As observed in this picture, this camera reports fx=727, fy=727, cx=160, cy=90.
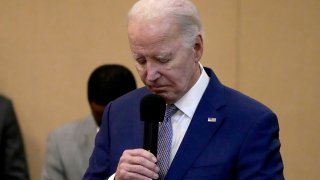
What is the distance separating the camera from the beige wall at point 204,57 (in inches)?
136

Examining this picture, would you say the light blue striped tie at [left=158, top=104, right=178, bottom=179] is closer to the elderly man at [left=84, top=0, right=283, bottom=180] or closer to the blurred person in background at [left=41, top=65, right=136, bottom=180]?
the elderly man at [left=84, top=0, right=283, bottom=180]

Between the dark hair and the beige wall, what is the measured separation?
1.98 feet

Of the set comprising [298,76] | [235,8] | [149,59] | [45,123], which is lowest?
[45,123]

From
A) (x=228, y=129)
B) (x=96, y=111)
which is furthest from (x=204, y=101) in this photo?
(x=96, y=111)

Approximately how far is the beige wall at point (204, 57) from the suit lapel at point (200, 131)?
162 cm

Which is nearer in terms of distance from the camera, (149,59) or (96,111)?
(149,59)

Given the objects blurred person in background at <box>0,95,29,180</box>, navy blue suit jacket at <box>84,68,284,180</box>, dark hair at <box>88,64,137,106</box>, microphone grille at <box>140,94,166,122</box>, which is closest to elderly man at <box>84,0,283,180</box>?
navy blue suit jacket at <box>84,68,284,180</box>

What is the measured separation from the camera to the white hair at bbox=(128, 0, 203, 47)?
180cm

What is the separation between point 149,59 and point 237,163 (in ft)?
1.09

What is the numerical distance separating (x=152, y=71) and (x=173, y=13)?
15cm

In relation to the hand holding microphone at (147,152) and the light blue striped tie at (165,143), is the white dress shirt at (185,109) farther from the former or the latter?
the hand holding microphone at (147,152)

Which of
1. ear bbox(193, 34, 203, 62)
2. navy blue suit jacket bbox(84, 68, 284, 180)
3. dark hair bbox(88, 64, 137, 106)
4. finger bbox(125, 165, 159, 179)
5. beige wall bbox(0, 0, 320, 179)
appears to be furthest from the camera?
beige wall bbox(0, 0, 320, 179)

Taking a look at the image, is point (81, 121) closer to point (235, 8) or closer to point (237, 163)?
point (235, 8)

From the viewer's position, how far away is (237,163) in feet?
5.82
